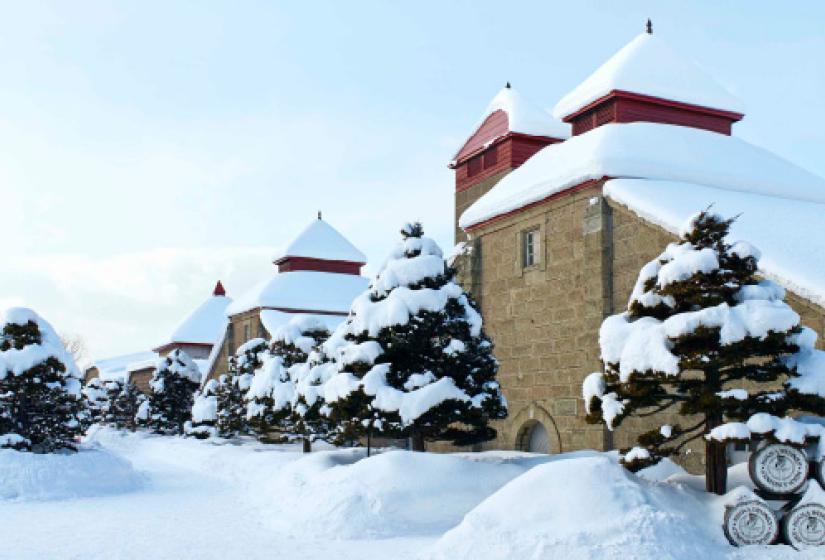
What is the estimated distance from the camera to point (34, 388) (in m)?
21.9

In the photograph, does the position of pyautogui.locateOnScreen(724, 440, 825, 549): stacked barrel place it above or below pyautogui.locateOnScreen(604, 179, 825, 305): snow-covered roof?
below

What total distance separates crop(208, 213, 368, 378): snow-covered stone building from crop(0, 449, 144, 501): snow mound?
17370mm

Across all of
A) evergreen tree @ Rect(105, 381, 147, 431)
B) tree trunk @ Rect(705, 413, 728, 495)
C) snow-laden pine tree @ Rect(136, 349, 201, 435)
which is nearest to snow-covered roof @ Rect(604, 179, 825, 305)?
tree trunk @ Rect(705, 413, 728, 495)

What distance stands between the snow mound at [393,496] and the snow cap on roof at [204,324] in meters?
41.1

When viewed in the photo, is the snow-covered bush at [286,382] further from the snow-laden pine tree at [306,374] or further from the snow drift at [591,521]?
the snow drift at [591,521]

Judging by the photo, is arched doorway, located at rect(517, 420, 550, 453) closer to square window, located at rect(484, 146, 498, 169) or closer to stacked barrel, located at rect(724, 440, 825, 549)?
stacked barrel, located at rect(724, 440, 825, 549)

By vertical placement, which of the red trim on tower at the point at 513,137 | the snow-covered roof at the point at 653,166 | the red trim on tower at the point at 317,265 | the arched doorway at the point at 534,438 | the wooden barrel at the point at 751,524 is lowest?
the wooden barrel at the point at 751,524

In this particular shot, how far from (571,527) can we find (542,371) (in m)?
9.92

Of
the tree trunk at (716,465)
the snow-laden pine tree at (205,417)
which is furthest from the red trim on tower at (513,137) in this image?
the tree trunk at (716,465)

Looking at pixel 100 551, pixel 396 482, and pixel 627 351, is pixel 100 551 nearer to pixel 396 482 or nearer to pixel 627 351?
pixel 396 482

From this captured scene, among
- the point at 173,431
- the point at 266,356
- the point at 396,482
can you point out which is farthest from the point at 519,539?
the point at 173,431

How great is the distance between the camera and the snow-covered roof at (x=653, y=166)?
1895 centimetres

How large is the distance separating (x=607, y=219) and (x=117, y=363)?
2646 inches

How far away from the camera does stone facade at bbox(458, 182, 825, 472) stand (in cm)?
1783
